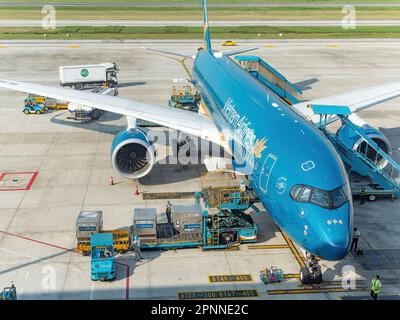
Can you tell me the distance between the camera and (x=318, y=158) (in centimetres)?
1816

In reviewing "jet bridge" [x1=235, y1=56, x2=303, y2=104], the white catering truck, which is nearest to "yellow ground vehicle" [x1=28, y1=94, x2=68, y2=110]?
the white catering truck

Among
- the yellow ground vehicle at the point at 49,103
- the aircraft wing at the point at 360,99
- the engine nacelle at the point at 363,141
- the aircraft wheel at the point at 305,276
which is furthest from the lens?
the yellow ground vehicle at the point at 49,103

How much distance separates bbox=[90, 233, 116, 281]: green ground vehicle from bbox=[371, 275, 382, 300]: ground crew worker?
9.74m

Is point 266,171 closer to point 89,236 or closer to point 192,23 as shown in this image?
point 89,236

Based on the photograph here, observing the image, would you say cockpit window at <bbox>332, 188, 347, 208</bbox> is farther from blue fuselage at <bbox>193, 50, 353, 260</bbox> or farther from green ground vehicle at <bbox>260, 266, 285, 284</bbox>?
green ground vehicle at <bbox>260, 266, 285, 284</bbox>

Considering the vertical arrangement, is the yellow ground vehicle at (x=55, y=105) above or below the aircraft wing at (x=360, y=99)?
above

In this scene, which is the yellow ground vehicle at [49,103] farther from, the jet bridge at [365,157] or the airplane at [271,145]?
the jet bridge at [365,157]

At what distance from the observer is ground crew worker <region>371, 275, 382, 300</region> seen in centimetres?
1773

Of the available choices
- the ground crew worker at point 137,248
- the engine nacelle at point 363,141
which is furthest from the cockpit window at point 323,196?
the engine nacelle at point 363,141

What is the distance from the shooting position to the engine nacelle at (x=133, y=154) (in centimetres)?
2650

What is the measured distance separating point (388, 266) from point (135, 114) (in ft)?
52.8

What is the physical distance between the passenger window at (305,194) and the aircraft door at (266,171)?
6.80 ft

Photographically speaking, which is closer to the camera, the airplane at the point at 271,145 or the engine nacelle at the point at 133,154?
the airplane at the point at 271,145
